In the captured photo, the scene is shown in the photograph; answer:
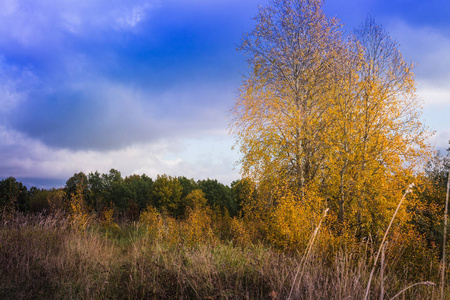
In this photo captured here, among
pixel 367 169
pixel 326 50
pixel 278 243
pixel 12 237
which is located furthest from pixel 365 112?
pixel 12 237

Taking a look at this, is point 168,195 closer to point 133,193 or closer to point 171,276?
point 133,193

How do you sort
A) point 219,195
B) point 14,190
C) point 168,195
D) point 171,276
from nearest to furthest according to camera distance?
point 171,276 < point 14,190 < point 168,195 < point 219,195

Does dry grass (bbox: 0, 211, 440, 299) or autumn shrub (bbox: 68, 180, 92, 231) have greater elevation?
autumn shrub (bbox: 68, 180, 92, 231)

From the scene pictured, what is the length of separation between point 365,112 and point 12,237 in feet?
42.1

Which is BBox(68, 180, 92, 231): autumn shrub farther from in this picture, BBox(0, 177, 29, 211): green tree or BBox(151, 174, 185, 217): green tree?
BBox(151, 174, 185, 217): green tree

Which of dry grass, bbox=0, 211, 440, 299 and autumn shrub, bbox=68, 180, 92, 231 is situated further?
autumn shrub, bbox=68, 180, 92, 231

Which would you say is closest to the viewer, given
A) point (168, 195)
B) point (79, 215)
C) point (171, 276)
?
point (171, 276)

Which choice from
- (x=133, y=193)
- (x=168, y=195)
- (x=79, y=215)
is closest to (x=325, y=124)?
(x=79, y=215)

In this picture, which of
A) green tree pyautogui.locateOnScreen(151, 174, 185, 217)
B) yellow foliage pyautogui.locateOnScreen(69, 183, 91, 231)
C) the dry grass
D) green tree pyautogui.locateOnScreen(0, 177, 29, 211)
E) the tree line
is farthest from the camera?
green tree pyautogui.locateOnScreen(151, 174, 185, 217)

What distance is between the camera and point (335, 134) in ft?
45.0

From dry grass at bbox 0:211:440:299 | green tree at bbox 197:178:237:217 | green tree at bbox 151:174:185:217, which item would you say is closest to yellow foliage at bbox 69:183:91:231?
dry grass at bbox 0:211:440:299

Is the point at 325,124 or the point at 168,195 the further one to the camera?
the point at 168,195

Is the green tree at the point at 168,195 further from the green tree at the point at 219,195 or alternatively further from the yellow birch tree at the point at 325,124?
the yellow birch tree at the point at 325,124

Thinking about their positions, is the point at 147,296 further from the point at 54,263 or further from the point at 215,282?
the point at 54,263
